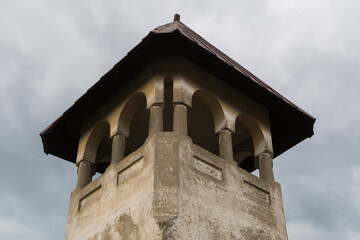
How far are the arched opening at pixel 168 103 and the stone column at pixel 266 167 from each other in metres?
2.82

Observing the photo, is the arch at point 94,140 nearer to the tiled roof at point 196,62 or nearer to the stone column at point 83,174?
the stone column at point 83,174

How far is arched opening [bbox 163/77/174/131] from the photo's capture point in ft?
43.2

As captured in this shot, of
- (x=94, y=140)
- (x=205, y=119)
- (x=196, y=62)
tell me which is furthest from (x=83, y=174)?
(x=196, y=62)

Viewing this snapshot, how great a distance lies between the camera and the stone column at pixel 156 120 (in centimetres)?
1201

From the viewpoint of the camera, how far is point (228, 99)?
13.6 meters

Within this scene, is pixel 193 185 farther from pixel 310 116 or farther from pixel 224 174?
pixel 310 116

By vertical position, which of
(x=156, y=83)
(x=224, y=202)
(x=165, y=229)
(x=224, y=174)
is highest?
(x=156, y=83)

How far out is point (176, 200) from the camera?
34.3 feet

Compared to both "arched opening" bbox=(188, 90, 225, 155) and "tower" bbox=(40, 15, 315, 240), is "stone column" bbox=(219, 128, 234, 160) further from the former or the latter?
"arched opening" bbox=(188, 90, 225, 155)

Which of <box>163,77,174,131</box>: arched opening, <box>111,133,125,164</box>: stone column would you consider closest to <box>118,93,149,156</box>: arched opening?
<box>111,133,125,164</box>: stone column

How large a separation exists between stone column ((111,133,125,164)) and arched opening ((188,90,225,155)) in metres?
2.19

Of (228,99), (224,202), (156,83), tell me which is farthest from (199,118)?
(224,202)

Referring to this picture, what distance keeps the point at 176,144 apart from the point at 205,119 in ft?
12.8

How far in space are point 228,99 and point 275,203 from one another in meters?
2.89
